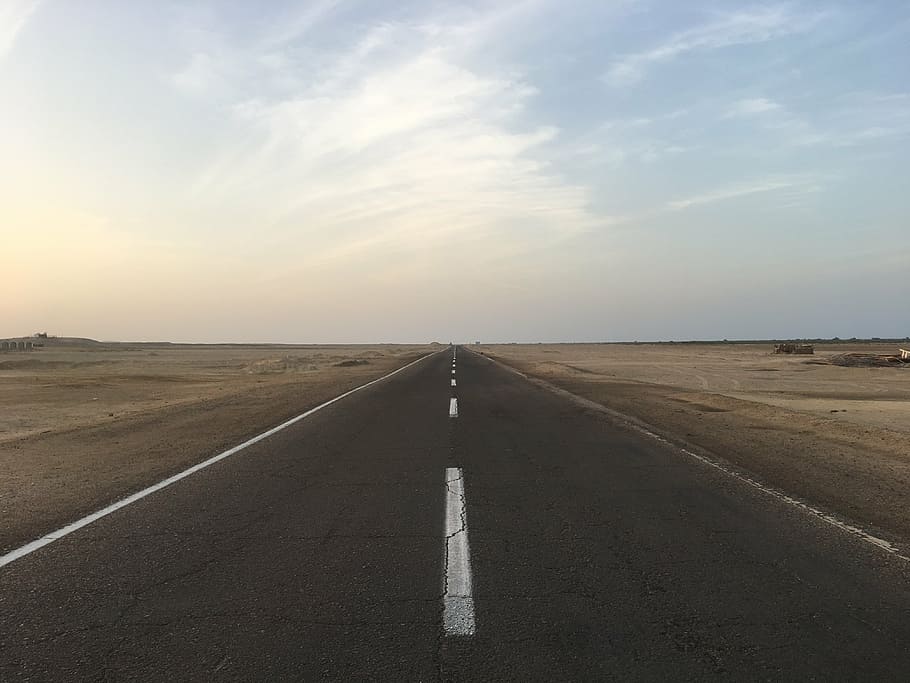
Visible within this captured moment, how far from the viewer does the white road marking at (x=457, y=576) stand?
3.71 m

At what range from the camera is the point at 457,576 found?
4.46 metres

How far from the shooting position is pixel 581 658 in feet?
11.0

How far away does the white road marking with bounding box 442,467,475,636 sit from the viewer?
3711 millimetres

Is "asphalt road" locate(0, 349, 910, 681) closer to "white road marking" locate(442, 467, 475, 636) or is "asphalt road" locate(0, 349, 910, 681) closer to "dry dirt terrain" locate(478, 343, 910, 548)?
"white road marking" locate(442, 467, 475, 636)

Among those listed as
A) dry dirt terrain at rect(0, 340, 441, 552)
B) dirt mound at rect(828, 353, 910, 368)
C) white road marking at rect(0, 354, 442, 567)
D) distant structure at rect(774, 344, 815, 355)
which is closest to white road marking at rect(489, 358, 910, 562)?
white road marking at rect(0, 354, 442, 567)

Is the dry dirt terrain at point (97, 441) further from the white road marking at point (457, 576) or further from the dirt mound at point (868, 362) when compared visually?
the dirt mound at point (868, 362)

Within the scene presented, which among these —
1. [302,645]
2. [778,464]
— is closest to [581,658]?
[302,645]

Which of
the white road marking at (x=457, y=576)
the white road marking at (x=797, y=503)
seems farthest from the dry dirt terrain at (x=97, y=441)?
the white road marking at (x=797, y=503)

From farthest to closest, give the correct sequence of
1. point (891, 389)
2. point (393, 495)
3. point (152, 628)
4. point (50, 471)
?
point (891, 389), point (50, 471), point (393, 495), point (152, 628)

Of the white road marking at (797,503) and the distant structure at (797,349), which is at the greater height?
the distant structure at (797,349)

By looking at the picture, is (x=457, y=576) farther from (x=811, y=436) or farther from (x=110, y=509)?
(x=811, y=436)

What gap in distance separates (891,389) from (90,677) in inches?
1167

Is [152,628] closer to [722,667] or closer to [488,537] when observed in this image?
[488,537]

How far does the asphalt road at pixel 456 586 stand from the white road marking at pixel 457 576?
17 millimetres
